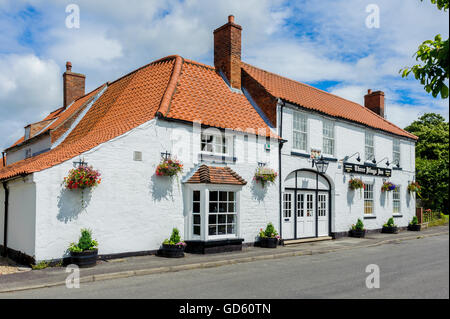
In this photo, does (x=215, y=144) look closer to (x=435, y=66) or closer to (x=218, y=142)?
(x=218, y=142)

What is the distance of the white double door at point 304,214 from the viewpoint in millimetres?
17469

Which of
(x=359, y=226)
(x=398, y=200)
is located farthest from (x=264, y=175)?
(x=398, y=200)

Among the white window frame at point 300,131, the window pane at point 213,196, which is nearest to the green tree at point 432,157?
the white window frame at point 300,131

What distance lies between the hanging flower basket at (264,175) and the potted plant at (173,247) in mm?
4371

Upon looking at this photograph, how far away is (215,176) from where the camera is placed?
13.9 meters

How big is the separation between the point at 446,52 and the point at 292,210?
44.5 feet

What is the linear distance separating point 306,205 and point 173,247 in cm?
Answer: 797

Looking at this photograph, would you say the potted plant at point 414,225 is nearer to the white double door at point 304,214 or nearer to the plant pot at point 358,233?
the plant pot at point 358,233

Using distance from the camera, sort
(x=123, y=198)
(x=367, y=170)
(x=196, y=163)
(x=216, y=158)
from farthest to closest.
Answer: (x=367, y=170) < (x=216, y=158) < (x=196, y=163) < (x=123, y=198)

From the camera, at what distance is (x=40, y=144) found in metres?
19.6

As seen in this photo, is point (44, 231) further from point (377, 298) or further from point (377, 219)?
point (377, 219)

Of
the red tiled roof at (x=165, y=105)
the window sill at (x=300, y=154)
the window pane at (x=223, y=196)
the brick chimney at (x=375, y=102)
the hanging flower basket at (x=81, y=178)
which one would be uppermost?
the brick chimney at (x=375, y=102)
